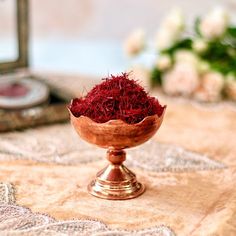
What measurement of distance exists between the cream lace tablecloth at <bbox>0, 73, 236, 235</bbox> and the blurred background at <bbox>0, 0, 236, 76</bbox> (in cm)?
83

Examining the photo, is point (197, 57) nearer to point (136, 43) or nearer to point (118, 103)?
point (136, 43)

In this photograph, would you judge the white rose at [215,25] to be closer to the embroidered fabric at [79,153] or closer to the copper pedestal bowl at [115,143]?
the embroidered fabric at [79,153]

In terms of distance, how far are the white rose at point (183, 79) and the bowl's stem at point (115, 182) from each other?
0.66 meters

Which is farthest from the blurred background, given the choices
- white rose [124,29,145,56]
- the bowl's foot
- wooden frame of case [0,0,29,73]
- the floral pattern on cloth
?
the floral pattern on cloth

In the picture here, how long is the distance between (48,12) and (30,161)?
3.71 ft

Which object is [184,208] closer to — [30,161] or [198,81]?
[30,161]

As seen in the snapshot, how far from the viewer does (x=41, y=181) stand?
3.61 ft

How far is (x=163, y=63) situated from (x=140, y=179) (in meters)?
0.66

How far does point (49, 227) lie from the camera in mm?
929

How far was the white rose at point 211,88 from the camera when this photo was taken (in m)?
1.65

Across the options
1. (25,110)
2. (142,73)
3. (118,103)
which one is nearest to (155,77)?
(142,73)

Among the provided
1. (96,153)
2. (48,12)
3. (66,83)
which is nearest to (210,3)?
(48,12)

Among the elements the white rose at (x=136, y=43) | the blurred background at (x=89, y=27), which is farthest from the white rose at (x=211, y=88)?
the blurred background at (x=89, y=27)

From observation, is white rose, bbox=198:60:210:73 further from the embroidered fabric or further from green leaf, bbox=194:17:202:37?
the embroidered fabric
